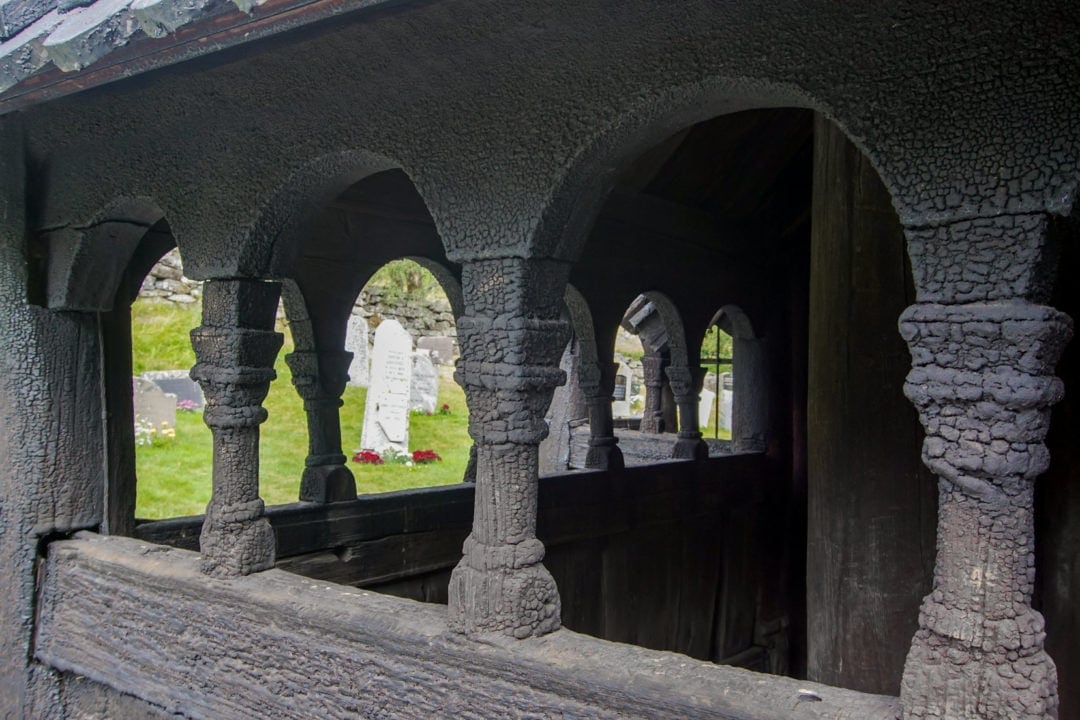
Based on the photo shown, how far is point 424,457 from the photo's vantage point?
1302 centimetres

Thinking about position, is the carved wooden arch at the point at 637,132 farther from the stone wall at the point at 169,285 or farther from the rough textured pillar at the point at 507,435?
the stone wall at the point at 169,285

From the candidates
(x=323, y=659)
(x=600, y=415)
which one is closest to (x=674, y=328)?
(x=600, y=415)

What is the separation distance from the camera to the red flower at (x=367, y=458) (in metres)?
12.5

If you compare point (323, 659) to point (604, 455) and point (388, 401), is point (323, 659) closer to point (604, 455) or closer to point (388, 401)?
point (604, 455)

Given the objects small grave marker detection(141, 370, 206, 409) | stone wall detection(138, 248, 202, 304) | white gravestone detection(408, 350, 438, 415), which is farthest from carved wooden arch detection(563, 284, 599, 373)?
stone wall detection(138, 248, 202, 304)

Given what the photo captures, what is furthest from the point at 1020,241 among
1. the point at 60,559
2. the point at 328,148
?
the point at 60,559

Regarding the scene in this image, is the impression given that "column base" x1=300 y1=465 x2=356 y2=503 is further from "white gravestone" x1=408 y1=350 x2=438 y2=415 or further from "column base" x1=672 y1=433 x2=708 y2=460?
"white gravestone" x1=408 y1=350 x2=438 y2=415

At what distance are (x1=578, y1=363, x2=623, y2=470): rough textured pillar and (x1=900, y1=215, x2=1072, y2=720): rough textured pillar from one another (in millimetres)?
4637

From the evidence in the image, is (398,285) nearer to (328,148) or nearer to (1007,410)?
(328,148)

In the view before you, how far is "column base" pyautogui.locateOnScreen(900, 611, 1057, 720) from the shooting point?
226 cm

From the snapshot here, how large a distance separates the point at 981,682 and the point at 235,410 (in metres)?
3.03

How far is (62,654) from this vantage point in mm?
4668

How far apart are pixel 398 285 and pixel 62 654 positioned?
14872 millimetres

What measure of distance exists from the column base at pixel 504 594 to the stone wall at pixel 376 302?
14.1 m
